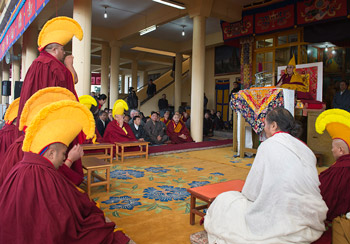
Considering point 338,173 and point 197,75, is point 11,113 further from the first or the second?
point 197,75

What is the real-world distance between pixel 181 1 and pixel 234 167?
483cm

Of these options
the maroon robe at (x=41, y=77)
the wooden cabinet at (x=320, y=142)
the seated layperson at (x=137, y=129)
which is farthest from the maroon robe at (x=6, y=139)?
the wooden cabinet at (x=320, y=142)

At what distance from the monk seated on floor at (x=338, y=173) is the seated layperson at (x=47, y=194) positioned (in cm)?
193

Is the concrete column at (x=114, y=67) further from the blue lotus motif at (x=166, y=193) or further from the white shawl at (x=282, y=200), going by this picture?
the white shawl at (x=282, y=200)


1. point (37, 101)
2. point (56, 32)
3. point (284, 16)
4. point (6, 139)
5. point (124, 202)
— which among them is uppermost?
point (284, 16)

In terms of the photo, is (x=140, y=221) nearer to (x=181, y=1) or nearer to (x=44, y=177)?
(x=44, y=177)

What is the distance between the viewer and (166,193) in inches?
129

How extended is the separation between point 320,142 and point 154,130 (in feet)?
13.0


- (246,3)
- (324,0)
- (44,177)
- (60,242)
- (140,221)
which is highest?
(246,3)

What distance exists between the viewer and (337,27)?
6.62 metres

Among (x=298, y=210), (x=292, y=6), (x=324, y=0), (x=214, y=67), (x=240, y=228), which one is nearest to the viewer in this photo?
(x=298, y=210)

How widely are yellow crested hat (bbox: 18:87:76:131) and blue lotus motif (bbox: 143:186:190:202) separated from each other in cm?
164

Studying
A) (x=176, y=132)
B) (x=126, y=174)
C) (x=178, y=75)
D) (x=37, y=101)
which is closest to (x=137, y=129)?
(x=176, y=132)

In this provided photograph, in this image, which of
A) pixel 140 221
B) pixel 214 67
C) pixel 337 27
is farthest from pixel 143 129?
pixel 214 67
